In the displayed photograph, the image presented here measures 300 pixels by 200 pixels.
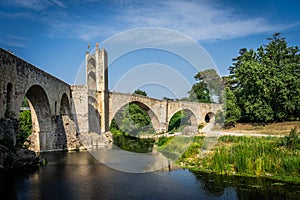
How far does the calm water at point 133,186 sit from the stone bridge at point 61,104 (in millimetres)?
2309

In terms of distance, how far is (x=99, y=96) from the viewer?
87.7 ft

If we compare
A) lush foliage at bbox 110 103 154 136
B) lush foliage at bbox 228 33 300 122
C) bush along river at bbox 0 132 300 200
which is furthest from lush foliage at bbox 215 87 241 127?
bush along river at bbox 0 132 300 200

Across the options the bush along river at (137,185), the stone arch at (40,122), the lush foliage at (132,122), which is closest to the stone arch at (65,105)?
the stone arch at (40,122)

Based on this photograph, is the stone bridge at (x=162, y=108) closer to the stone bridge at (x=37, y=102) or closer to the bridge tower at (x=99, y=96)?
the bridge tower at (x=99, y=96)

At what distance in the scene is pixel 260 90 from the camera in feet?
89.2

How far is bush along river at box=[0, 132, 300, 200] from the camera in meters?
8.92

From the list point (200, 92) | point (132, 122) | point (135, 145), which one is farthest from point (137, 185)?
point (200, 92)

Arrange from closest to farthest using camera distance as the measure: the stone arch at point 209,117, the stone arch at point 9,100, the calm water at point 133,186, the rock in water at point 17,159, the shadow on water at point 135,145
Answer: the calm water at point 133,186 → the rock in water at point 17,159 → the stone arch at point 9,100 → the shadow on water at point 135,145 → the stone arch at point 209,117

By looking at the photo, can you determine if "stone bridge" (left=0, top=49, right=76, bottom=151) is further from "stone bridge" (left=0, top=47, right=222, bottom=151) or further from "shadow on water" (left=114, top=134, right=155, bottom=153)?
"shadow on water" (left=114, top=134, right=155, bottom=153)

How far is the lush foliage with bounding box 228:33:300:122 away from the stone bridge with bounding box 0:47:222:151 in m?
11.4

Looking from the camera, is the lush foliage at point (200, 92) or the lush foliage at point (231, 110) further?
the lush foliage at point (200, 92)

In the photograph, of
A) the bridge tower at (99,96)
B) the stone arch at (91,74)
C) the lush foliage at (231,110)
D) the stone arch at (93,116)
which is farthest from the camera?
the lush foliage at (231,110)

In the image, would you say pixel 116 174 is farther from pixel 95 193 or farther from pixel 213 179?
pixel 213 179

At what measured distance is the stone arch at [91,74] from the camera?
28438 mm
